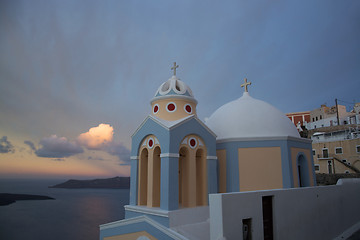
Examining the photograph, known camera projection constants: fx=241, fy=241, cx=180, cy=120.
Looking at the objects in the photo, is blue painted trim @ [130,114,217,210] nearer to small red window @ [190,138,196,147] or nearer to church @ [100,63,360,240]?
church @ [100,63,360,240]

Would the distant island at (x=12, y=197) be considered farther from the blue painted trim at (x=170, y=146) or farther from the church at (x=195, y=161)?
the blue painted trim at (x=170, y=146)

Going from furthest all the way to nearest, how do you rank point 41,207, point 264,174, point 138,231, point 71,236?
1. point 41,207
2. point 71,236
3. point 264,174
4. point 138,231

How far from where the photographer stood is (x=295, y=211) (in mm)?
8672

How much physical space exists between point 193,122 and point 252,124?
137 inches

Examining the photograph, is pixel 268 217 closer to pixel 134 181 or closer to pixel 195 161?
pixel 195 161

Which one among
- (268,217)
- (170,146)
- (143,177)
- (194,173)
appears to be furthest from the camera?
(143,177)

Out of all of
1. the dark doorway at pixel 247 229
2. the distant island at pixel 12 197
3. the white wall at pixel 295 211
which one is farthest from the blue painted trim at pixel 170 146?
the distant island at pixel 12 197

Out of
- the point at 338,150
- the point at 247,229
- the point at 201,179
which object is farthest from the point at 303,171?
the point at 338,150

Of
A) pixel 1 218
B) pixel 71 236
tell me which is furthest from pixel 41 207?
pixel 71 236

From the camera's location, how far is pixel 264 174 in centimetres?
1104

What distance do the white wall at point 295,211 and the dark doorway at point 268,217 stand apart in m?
0.12

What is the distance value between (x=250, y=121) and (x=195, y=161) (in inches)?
149

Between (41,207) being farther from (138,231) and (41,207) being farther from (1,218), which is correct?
(138,231)

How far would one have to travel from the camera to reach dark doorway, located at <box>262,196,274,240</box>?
7484 mm
